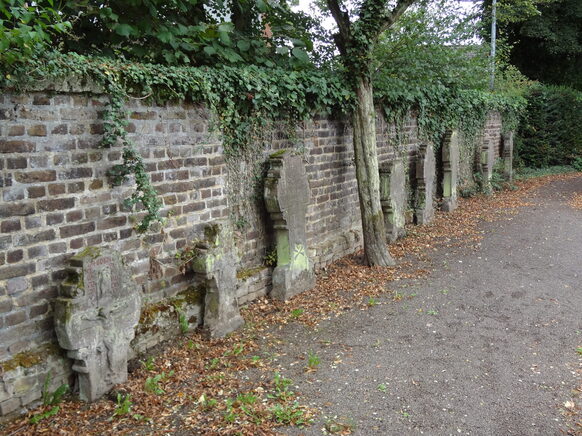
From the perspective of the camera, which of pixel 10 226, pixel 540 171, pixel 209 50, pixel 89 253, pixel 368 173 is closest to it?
pixel 10 226

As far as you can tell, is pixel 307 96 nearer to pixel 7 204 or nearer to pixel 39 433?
pixel 7 204

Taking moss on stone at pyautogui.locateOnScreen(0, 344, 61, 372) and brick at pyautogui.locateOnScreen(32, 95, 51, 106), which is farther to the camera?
brick at pyautogui.locateOnScreen(32, 95, 51, 106)

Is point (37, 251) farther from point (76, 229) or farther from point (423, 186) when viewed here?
point (423, 186)

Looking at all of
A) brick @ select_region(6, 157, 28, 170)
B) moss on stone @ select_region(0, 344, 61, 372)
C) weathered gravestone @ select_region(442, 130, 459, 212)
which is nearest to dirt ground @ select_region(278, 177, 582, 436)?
moss on stone @ select_region(0, 344, 61, 372)

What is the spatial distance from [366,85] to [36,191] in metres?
5.01

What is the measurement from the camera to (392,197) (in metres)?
8.87

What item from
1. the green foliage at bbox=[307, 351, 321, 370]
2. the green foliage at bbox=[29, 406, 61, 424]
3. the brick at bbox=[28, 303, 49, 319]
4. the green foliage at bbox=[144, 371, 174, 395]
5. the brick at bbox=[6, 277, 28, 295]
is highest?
the brick at bbox=[6, 277, 28, 295]

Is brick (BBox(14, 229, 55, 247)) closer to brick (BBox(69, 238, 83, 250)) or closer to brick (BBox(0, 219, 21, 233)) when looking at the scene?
brick (BBox(0, 219, 21, 233))

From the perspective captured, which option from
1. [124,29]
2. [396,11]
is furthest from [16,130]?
[396,11]

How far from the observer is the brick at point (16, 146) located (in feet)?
11.3

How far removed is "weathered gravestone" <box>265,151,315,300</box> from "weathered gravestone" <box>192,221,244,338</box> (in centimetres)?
91

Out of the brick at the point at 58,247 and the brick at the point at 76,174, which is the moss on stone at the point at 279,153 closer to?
the brick at the point at 76,174

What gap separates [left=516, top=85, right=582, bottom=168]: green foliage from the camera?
20.0m

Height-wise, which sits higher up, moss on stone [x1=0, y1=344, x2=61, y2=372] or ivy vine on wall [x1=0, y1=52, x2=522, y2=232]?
ivy vine on wall [x1=0, y1=52, x2=522, y2=232]
